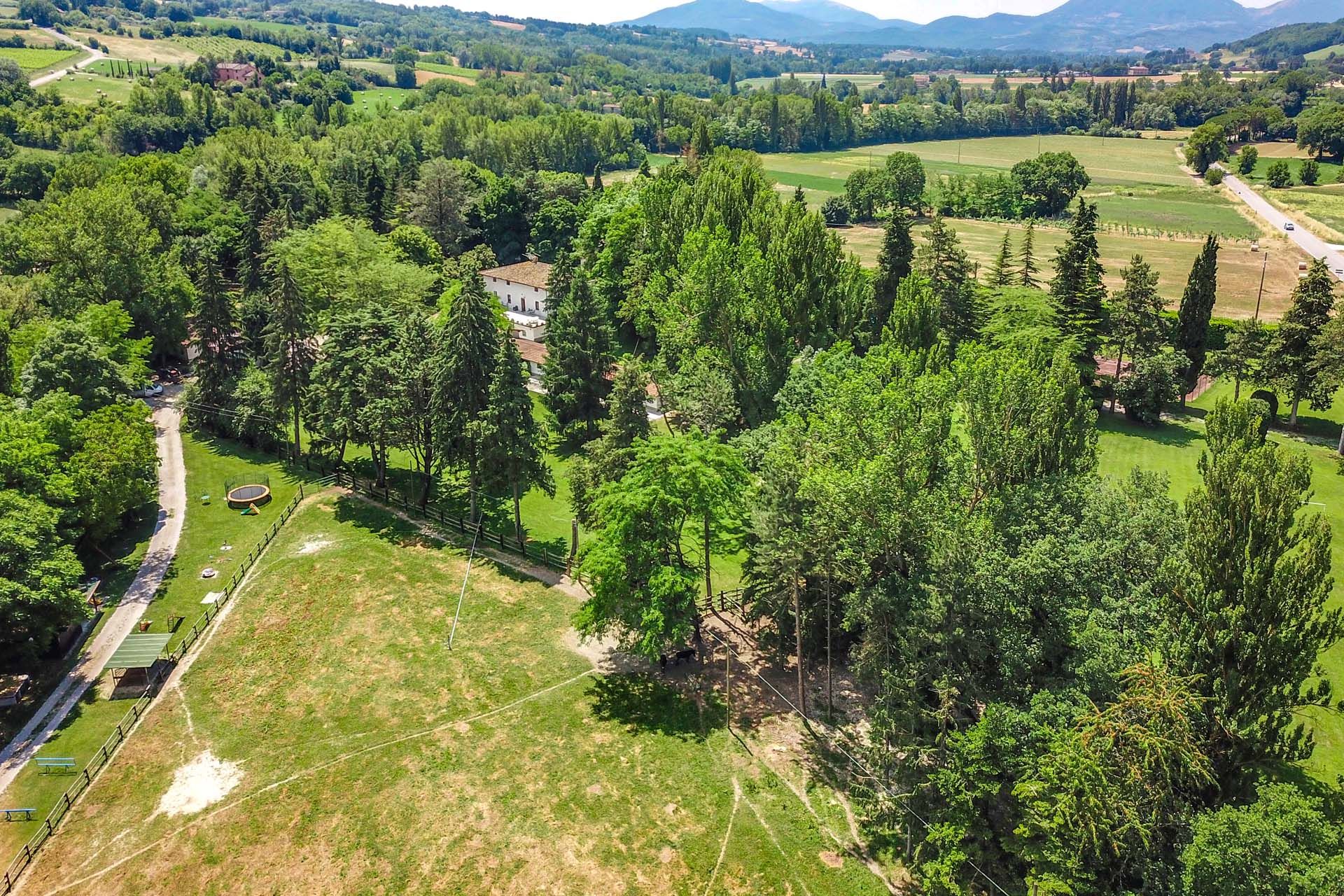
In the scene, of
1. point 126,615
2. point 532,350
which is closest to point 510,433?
point 126,615

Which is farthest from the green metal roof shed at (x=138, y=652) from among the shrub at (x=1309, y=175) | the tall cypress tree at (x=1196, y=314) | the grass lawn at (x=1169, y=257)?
the shrub at (x=1309, y=175)

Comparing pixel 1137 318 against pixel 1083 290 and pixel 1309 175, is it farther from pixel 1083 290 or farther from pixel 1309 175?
pixel 1309 175

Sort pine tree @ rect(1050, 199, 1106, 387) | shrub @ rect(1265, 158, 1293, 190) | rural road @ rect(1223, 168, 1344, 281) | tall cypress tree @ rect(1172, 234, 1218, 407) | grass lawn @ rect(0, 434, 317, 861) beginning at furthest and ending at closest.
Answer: shrub @ rect(1265, 158, 1293, 190) → rural road @ rect(1223, 168, 1344, 281) → tall cypress tree @ rect(1172, 234, 1218, 407) → pine tree @ rect(1050, 199, 1106, 387) → grass lawn @ rect(0, 434, 317, 861)

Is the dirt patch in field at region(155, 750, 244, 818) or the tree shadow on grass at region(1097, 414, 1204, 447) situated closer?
the dirt patch in field at region(155, 750, 244, 818)

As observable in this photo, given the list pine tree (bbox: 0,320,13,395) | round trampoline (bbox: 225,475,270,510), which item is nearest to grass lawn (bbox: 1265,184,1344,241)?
round trampoline (bbox: 225,475,270,510)

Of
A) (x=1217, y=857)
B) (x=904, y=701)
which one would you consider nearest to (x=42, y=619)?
(x=904, y=701)

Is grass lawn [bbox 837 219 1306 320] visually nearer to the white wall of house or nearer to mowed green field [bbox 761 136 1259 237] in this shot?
mowed green field [bbox 761 136 1259 237]

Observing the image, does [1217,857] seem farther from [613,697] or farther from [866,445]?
[613,697]
